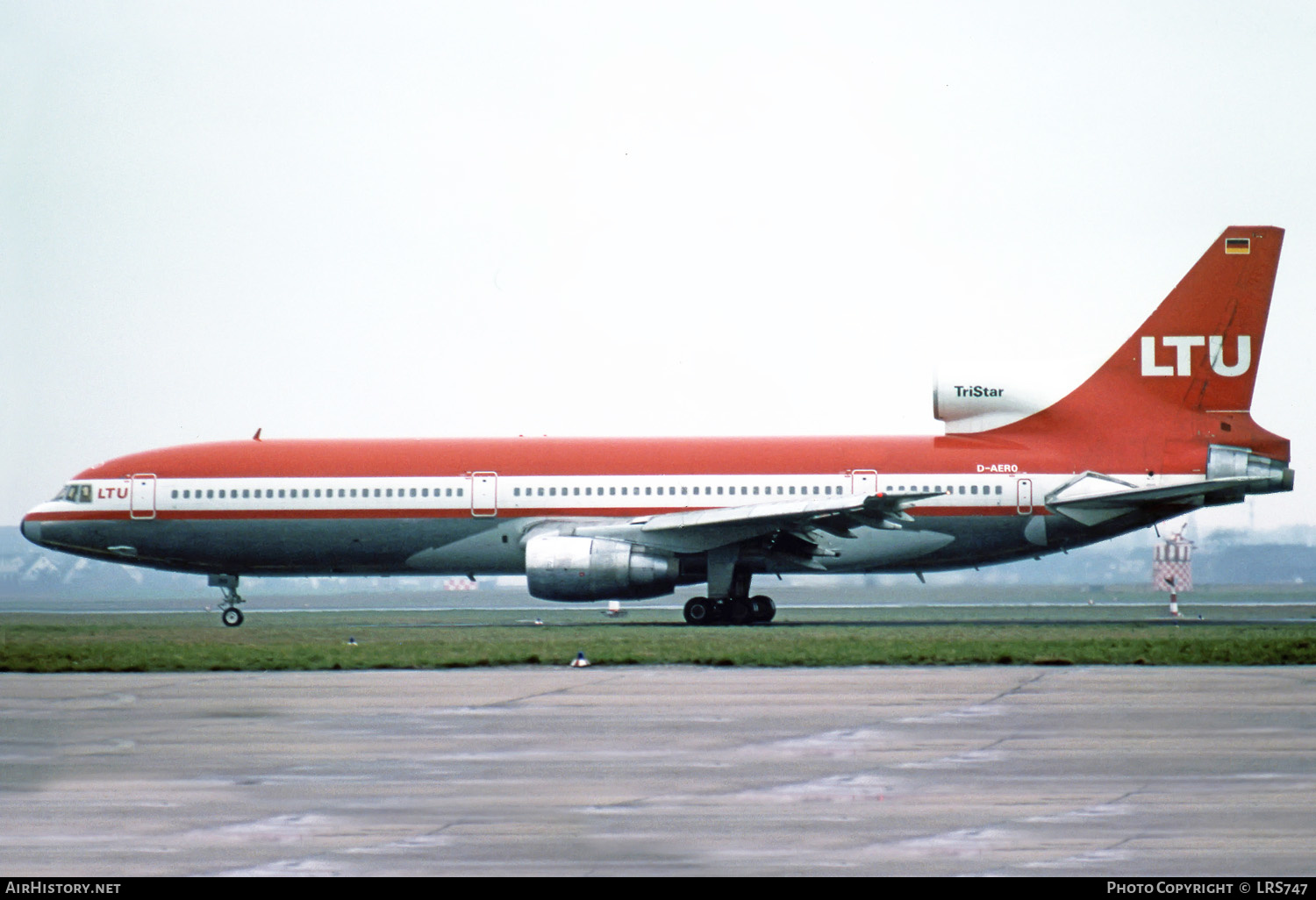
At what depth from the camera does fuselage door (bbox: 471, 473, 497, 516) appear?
32438 millimetres

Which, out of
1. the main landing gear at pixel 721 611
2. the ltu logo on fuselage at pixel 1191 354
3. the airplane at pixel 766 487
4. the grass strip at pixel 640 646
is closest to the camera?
the grass strip at pixel 640 646

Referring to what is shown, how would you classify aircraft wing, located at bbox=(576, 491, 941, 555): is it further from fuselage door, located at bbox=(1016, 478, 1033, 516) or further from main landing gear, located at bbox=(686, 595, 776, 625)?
fuselage door, located at bbox=(1016, 478, 1033, 516)

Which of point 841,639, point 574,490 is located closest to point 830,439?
point 574,490

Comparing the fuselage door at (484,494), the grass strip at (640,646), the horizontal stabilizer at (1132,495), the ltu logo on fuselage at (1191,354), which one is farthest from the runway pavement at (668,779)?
the ltu logo on fuselage at (1191,354)

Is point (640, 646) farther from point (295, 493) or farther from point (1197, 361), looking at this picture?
point (1197, 361)

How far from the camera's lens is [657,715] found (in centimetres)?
1388

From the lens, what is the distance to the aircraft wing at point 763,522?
29.2 m

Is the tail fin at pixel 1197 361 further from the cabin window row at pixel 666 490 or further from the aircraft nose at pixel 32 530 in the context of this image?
the aircraft nose at pixel 32 530

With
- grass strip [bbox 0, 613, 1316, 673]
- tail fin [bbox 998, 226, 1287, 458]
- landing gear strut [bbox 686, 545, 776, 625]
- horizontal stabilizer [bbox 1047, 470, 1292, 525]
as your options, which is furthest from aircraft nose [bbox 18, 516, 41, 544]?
horizontal stabilizer [bbox 1047, 470, 1292, 525]

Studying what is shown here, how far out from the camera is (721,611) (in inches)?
1233

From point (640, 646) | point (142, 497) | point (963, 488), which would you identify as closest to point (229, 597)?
point (142, 497)

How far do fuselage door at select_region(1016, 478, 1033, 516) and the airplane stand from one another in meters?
0.06

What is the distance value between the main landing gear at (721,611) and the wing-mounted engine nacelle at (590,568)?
101cm
